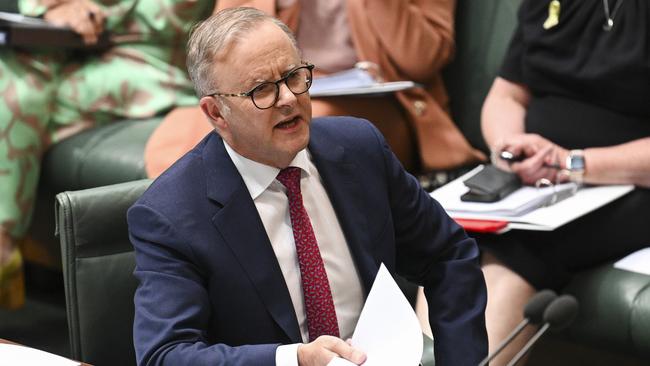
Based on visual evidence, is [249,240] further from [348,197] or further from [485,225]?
[485,225]

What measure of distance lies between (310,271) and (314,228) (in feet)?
0.27

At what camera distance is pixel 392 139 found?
10.1 feet

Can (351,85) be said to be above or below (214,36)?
below

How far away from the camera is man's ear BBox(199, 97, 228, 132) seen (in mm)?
1612

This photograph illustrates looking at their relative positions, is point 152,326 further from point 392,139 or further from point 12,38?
point 12,38

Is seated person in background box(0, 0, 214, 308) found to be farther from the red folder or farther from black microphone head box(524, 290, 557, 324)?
black microphone head box(524, 290, 557, 324)

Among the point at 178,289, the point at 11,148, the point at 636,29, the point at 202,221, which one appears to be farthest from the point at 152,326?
the point at 11,148

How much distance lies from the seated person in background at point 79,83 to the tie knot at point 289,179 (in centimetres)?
183

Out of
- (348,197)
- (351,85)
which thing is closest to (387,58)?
(351,85)

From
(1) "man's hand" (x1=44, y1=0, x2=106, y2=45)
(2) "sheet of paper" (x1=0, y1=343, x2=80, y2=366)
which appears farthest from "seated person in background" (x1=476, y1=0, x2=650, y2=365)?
(1) "man's hand" (x1=44, y1=0, x2=106, y2=45)

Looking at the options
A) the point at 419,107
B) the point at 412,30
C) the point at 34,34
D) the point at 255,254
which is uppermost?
the point at 255,254

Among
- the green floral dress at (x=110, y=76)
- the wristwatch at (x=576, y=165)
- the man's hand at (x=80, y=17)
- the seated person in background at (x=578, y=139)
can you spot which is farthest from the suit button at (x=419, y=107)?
the man's hand at (x=80, y=17)

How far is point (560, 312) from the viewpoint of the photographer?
1.36 m

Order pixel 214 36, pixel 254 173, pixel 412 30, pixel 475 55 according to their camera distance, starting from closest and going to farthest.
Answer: pixel 214 36
pixel 254 173
pixel 412 30
pixel 475 55
